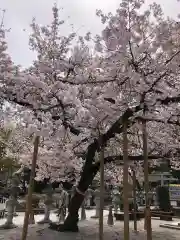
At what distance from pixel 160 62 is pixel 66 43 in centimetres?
265

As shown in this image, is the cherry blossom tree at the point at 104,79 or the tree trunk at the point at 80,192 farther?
the tree trunk at the point at 80,192

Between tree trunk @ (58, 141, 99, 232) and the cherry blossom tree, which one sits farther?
tree trunk @ (58, 141, 99, 232)

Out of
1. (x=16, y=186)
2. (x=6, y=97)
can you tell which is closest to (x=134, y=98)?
(x=6, y=97)

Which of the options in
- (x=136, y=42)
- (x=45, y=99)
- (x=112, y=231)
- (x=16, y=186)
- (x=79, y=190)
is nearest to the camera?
(x=136, y=42)

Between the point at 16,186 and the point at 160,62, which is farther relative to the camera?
the point at 16,186

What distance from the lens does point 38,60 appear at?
7969mm

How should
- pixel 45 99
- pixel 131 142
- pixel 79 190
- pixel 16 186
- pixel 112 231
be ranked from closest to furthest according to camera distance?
pixel 45 99 < pixel 79 190 < pixel 112 231 < pixel 16 186 < pixel 131 142

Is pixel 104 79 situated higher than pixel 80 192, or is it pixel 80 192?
pixel 104 79

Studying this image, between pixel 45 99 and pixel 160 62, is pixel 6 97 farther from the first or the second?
pixel 160 62

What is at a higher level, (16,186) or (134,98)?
(134,98)

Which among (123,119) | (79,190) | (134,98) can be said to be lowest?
(79,190)

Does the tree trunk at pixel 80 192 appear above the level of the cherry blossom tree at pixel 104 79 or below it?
below

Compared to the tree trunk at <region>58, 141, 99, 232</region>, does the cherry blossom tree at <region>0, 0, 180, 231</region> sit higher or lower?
higher

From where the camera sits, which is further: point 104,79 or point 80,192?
point 80,192
